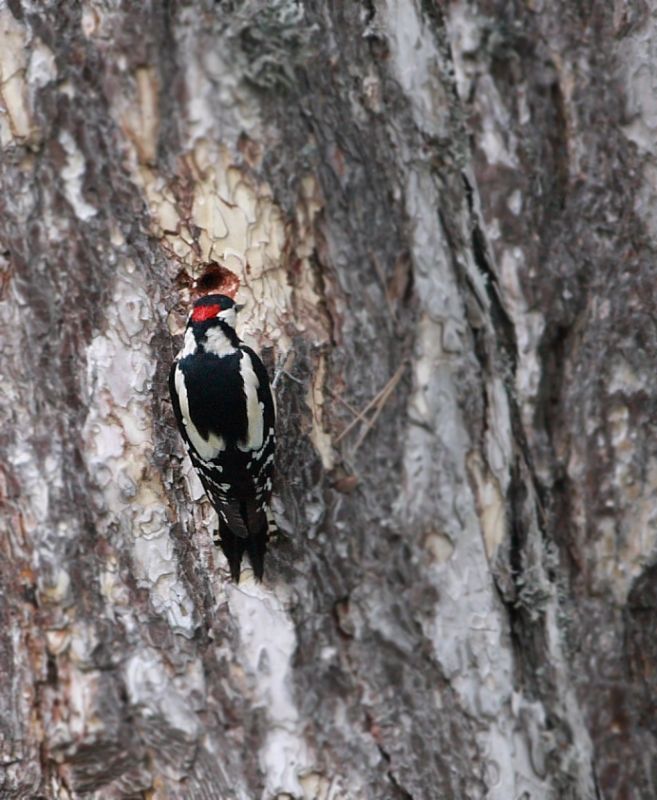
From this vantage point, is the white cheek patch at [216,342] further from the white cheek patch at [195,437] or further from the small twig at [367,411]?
the small twig at [367,411]

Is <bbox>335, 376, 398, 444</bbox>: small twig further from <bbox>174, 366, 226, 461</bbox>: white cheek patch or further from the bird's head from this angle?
the bird's head

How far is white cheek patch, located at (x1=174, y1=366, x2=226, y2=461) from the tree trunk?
0.09m

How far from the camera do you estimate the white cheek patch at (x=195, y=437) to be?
2.43 meters

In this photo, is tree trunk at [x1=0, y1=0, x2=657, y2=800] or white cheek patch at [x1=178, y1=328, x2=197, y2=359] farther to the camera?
white cheek patch at [x1=178, y1=328, x2=197, y2=359]

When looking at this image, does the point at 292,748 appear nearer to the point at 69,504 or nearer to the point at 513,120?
the point at 69,504

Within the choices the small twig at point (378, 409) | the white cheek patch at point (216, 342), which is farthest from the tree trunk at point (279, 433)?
the white cheek patch at point (216, 342)

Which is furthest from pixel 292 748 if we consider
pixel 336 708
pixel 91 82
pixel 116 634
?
pixel 91 82

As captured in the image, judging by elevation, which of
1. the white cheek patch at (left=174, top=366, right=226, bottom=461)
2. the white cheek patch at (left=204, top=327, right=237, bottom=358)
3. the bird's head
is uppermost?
the bird's head

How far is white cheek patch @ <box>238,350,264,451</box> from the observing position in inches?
96.1

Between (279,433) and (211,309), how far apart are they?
0.34 meters

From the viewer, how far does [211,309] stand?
245 centimetres

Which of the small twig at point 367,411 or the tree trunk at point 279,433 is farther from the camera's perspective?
the small twig at point 367,411

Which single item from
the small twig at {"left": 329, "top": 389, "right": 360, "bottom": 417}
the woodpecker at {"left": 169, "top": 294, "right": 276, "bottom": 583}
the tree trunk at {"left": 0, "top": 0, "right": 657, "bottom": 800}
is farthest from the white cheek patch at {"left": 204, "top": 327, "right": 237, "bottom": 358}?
the small twig at {"left": 329, "top": 389, "right": 360, "bottom": 417}

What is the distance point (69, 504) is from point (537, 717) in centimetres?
126
